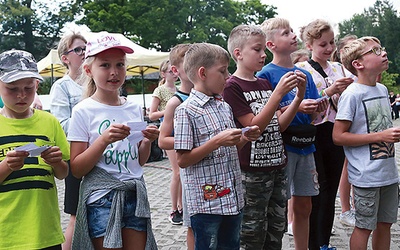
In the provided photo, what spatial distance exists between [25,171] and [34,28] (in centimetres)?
4739

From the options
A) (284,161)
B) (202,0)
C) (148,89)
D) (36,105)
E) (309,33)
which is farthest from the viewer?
(202,0)

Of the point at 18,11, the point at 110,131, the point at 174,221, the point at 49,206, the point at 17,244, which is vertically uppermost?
the point at 18,11


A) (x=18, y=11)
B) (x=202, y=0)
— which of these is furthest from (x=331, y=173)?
(x=18, y=11)

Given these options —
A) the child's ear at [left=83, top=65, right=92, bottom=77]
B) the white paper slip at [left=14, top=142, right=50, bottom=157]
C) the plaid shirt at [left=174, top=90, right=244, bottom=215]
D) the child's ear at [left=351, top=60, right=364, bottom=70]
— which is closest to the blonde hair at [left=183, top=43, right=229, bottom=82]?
the plaid shirt at [left=174, top=90, right=244, bottom=215]

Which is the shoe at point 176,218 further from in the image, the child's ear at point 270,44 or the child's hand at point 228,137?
the child's hand at point 228,137

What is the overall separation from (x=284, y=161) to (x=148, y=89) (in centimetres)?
3010

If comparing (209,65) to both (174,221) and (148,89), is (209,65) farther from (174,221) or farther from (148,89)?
(148,89)

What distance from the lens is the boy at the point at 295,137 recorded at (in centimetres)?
338

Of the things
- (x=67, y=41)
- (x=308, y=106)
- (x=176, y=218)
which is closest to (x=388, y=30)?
(x=176, y=218)

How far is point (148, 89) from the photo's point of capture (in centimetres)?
3281


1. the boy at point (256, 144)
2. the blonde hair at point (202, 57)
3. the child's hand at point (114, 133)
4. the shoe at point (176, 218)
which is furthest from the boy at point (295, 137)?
the shoe at point (176, 218)

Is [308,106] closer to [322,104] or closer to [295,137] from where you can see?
[322,104]

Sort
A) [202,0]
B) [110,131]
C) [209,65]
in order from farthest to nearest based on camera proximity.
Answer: [202,0], [209,65], [110,131]

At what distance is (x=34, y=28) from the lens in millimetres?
45656
